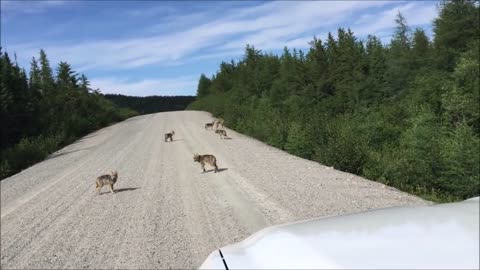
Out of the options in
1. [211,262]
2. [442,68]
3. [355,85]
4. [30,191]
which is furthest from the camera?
[355,85]

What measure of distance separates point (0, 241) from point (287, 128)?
568 inches

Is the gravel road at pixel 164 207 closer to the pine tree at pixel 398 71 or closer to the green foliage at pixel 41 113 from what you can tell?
the green foliage at pixel 41 113

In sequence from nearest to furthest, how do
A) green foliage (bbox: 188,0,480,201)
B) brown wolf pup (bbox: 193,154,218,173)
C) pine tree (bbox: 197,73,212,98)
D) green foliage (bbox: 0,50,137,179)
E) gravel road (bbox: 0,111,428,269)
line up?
gravel road (bbox: 0,111,428,269) → green foliage (bbox: 188,0,480,201) → brown wolf pup (bbox: 193,154,218,173) → green foliage (bbox: 0,50,137,179) → pine tree (bbox: 197,73,212,98)

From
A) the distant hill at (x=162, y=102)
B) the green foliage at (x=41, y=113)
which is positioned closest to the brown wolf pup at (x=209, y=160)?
the green foliage at (x=41, y=113)

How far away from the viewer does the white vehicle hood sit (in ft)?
5.38

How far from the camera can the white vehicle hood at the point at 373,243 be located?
5.38 ft

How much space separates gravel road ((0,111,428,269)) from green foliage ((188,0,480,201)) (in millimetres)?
1280

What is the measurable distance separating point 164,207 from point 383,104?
3119cm

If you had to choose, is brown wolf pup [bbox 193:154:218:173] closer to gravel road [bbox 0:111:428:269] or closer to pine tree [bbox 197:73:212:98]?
gravel road [bbox 0:111:428:269]

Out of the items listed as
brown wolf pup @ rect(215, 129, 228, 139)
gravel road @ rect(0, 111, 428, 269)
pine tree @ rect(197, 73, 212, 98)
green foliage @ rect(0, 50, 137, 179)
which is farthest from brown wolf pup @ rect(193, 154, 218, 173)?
pine tree @ rect(197, 73, 212, 98)

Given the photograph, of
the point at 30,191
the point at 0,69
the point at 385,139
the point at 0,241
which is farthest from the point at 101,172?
the point at 0,69

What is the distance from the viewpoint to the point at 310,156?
1816cm

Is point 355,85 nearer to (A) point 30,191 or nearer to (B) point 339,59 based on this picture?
(B) point 339,59

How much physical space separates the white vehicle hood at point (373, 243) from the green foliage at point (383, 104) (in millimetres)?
9061
